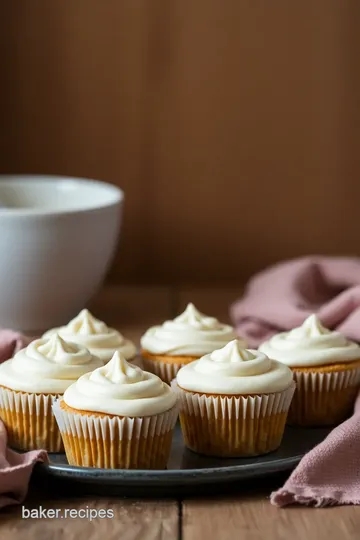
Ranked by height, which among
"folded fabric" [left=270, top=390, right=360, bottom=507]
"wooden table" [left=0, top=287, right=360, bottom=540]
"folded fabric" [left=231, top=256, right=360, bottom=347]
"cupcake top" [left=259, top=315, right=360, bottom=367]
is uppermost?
"cupcake top" [left=259, top=315, right=360, bottom=367]

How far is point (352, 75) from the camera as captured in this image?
163 cm

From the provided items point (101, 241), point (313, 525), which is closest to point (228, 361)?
point (313, 525)

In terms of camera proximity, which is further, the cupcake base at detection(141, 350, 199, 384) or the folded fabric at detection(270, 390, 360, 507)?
the cupcake base at detection(141, 350, 199, 384)

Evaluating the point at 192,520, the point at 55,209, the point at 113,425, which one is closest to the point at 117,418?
the point at 113,425

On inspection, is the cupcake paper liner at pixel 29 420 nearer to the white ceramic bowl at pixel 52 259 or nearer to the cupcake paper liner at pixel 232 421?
the cupcake paper liner at pixel 232 421

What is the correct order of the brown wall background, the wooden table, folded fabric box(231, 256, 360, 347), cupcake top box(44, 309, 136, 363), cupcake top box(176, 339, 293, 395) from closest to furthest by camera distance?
the wooden table → cupcake top box(176, 339, 293, 395) → cupcake top box(44, 309, 136, 363) → folded fabric box(231, 256, 360, 347) → the brown wall background

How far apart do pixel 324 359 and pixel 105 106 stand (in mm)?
755

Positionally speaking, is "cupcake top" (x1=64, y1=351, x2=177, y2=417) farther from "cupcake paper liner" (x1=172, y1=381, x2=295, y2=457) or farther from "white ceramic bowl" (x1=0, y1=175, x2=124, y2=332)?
"white ceramic bowl" (x1=0, y1=175, x2=124, y2=332)

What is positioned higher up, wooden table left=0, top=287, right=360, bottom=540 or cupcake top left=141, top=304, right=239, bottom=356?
cupcake top left=141, top=304, right=239, bottom=356

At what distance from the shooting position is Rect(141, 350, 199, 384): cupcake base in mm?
1058

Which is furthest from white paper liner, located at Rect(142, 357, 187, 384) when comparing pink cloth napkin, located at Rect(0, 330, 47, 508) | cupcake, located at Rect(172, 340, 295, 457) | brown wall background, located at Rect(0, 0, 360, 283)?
brown wall background, located at Rect(0, 0, 360, 283)

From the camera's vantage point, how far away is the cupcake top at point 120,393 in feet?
2.83

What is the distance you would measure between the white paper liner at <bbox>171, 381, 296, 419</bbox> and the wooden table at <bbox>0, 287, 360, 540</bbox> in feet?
0.24

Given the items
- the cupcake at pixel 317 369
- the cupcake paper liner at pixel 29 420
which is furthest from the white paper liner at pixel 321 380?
the cupcake paper liner at pixel 29 420
